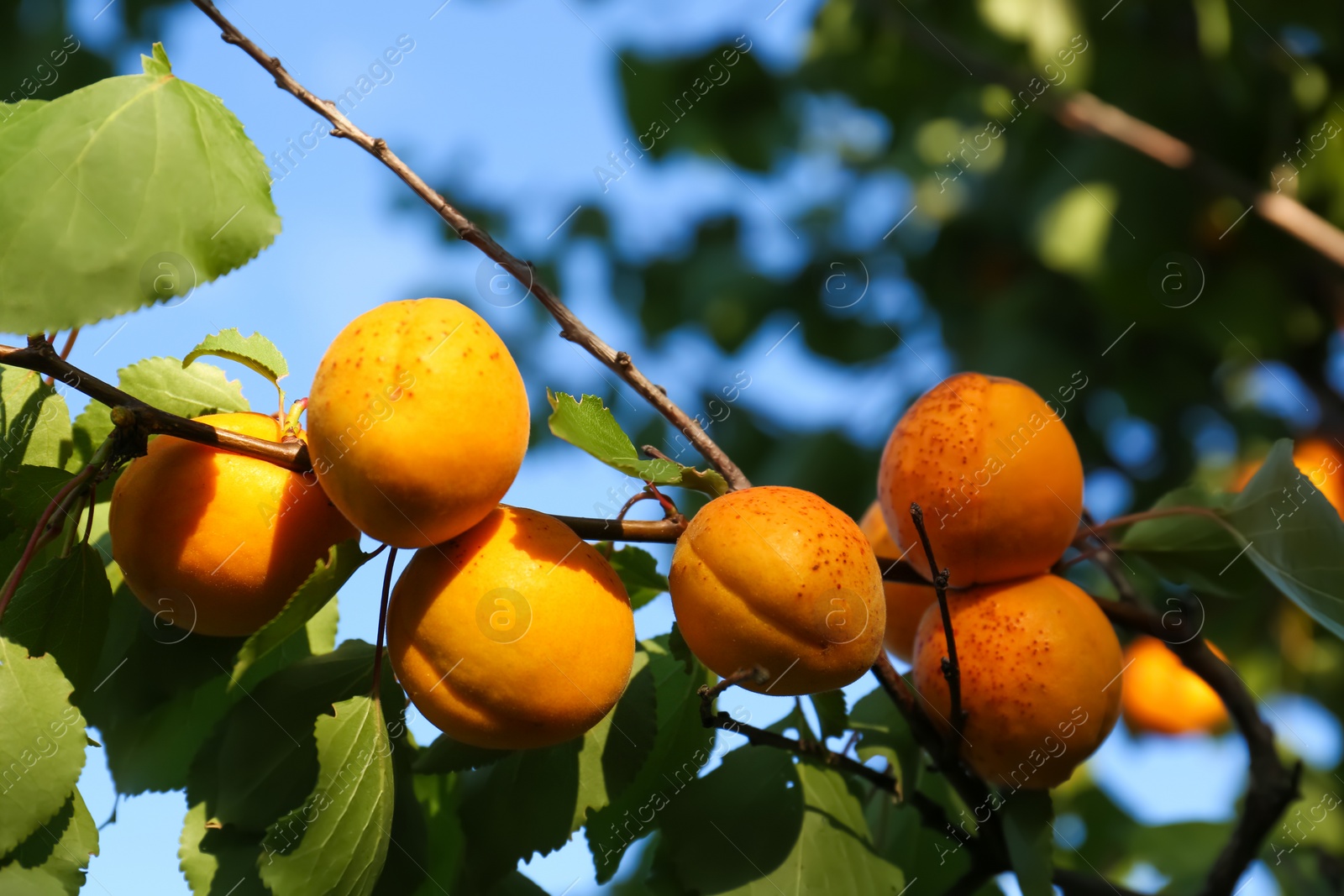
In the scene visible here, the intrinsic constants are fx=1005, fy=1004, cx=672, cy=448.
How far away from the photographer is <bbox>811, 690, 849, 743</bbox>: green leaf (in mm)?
885

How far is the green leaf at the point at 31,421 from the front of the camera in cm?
85

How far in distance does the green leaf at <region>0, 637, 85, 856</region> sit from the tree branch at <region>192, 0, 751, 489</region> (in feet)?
1.40

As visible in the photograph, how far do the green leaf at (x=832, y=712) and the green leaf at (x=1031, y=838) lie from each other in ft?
0.56

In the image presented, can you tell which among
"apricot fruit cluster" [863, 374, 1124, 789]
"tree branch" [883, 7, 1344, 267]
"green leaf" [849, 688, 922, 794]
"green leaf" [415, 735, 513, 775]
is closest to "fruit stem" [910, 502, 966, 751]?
"apricot fruit cluster" [863, 374, 1124, 789]

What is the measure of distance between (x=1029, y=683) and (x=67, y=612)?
2.56 feet

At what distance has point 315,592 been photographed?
0.75 metres

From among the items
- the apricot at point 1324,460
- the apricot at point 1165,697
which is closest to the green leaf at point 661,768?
the apricot at point 1324,460

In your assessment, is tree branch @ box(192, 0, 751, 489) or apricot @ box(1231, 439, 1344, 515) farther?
apricot @ box(1231, 439, 1344, 515)

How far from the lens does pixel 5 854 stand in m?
0.67

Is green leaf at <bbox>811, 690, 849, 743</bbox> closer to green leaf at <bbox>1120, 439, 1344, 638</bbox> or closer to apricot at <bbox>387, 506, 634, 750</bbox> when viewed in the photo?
apricot at <bbox>387, 506, 634, 750</bbox>

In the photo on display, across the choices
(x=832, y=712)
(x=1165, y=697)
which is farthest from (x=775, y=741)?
(x=1165, y=697)

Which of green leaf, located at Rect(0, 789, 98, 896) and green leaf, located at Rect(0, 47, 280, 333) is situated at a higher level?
green leaf, located at Rect(0, 47, 280, 333)

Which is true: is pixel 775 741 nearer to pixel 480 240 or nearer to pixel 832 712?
pixel 832 712

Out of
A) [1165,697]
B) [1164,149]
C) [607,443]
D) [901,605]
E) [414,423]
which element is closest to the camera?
[414,423]
